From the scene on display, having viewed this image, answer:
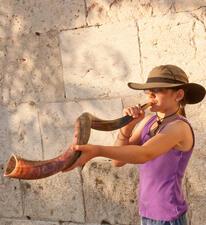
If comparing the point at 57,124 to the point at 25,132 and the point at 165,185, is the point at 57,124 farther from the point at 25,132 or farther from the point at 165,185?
the point at 165,185

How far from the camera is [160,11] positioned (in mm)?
Answer: 3391

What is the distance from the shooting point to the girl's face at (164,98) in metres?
2.59

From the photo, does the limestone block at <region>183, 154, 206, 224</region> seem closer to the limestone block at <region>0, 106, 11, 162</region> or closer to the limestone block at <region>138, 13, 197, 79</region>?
the limestone block at <region>138, 13, 197, 79</region>

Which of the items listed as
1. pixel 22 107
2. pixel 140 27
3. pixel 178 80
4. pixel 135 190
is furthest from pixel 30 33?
pixel 178 80

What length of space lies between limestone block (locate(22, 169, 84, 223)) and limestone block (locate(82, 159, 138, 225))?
8cm

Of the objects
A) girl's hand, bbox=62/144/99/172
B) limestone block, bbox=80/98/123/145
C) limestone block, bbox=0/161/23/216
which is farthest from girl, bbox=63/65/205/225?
limestone block, bbox=0/161/23/216

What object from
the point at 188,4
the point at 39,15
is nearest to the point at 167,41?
the point at 188,4

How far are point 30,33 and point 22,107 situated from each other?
555 millimetres

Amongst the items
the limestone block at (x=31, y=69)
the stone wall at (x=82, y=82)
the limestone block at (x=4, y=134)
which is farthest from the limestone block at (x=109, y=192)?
the limestone block at (x=4, y=134)

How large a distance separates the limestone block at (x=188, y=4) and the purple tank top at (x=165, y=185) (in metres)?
0.96

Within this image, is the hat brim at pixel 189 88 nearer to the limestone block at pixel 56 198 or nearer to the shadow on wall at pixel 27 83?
the shadow on wall at pixel 27 83

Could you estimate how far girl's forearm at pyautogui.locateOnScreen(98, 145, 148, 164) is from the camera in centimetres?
230

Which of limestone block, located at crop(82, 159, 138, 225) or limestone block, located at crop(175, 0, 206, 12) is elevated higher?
limestone block, located at crop(175, 0, 206, 12)

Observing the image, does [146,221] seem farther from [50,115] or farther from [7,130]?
[7,130]
